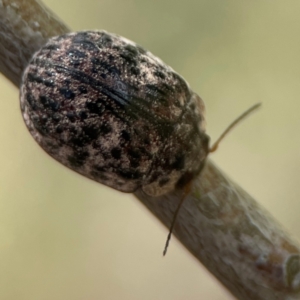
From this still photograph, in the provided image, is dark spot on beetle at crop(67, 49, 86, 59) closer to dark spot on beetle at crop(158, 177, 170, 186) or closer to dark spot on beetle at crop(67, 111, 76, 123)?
dark spot on beetle at crop(67, 111, 76, 123)

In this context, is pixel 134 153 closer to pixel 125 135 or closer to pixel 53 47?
pixel 125 135

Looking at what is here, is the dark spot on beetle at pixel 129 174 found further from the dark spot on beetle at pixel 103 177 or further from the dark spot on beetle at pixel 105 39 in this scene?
the dark spot on beetle at pixel 105 39

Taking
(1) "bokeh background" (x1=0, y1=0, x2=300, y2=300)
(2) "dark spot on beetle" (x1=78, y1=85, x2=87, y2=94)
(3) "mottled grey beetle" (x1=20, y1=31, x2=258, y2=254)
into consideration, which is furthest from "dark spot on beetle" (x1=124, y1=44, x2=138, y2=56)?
(1) "bokeh background" (x1=0, y1=0, x2=300, y2=300)

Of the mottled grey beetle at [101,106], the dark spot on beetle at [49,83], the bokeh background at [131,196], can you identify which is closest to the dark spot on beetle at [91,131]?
the mottled grey beetle at [101,106]

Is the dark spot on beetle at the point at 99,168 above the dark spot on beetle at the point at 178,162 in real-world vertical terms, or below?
below

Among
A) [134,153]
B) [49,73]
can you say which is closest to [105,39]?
[49,73]

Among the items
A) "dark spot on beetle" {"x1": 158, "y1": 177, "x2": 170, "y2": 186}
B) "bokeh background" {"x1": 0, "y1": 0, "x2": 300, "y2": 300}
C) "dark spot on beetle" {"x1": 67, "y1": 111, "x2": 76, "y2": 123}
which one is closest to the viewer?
"dark spot on beetle" {"x1": 67, "y1": 111, "x2": 76, "y2": 123}

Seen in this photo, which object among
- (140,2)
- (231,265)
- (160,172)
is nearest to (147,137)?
(160,172)
